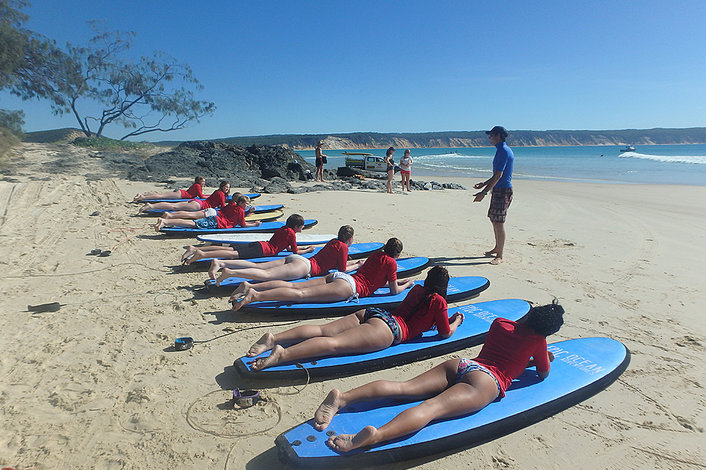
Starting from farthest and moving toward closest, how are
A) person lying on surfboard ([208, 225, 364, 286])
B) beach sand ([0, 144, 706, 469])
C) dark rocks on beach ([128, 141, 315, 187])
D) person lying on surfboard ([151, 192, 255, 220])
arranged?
→ dark rocks on beach ([128, 141, 315, 187]) → person lying on surfboard ([151, 192, 255, 220]) → person lying on surfboard ([208, 225, 364, 286]) → beach sand ([0, 144, 706, 469])

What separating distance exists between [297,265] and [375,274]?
3.66 ft

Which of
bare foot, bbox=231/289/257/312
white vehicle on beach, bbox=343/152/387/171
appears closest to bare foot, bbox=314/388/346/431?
bare foot, bbox=231/289/257/312

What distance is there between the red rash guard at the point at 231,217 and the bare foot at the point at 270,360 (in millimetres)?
5526

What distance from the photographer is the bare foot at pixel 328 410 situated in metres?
2.69

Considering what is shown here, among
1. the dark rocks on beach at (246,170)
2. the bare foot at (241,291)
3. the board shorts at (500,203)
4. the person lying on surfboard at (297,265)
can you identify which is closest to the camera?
the bare foot at (241,291)

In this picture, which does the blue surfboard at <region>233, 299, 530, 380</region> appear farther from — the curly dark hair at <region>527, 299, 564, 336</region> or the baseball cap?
the baseball cap

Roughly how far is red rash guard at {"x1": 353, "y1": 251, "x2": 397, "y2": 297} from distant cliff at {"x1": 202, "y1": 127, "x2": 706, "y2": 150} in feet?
360

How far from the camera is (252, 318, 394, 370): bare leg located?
3.43m

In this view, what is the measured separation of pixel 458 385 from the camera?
2.89 metres

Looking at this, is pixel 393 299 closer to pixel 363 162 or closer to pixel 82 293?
pixel 82 293

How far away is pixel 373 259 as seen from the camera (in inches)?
190

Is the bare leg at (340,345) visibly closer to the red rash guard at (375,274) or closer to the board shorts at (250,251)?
the red rash guard at (375,274)

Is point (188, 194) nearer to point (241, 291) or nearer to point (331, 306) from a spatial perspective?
point (241, 291)

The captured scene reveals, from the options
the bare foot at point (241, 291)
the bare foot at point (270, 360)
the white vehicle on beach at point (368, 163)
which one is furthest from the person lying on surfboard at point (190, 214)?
the white vehicle on beach at point (368, 163)
